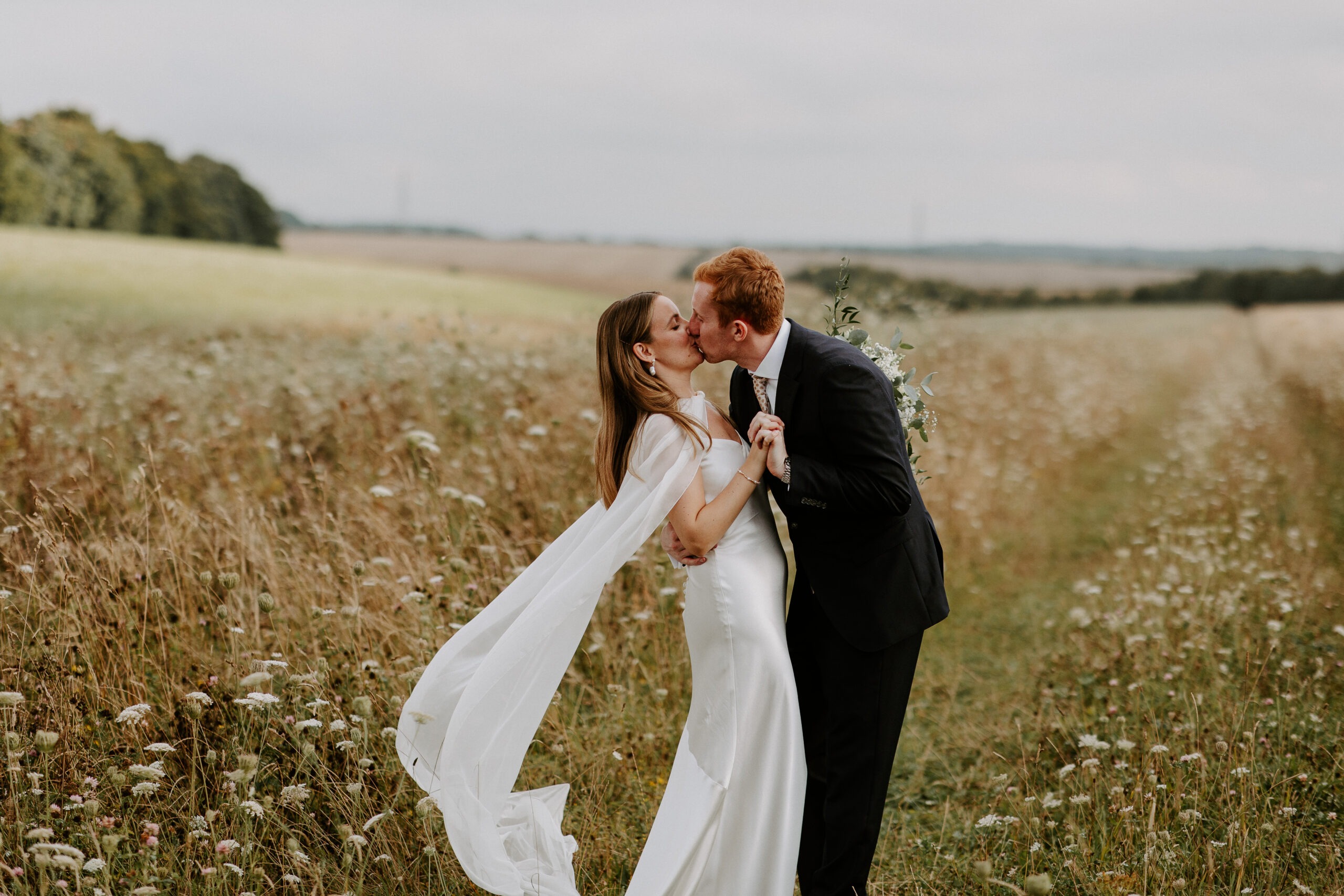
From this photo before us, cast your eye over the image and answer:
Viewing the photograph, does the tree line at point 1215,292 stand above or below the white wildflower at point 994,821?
above

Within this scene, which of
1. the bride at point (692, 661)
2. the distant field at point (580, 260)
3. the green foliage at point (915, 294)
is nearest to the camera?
the bride at point (692, 661)

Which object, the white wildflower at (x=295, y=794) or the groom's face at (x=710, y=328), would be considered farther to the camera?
the groom's face at (x=710, y=328)

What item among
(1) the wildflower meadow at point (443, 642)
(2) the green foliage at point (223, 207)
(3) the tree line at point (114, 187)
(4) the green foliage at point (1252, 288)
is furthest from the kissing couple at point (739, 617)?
(4) the green foliage at point (1252, 288)

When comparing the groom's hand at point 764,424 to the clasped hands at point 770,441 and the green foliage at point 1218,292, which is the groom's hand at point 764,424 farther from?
the green foliage at point 1218,292

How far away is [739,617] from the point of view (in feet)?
10.6

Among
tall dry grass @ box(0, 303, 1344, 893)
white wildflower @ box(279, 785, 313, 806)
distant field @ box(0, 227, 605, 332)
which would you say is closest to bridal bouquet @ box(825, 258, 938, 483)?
tall dry grass @ box(0, 303, 1344, 893)

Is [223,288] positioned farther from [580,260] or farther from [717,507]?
[717,507]

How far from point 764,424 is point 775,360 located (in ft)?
0.89

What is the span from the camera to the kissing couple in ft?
10.2

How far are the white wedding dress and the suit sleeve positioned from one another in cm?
39

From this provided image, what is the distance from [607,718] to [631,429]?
1.80m

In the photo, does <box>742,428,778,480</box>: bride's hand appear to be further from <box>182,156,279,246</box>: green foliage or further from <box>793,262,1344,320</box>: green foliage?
<box>182,156,279,246</box>: green foliage

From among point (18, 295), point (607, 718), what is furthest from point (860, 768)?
point (18, 295)

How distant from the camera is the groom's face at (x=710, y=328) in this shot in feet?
10.3
